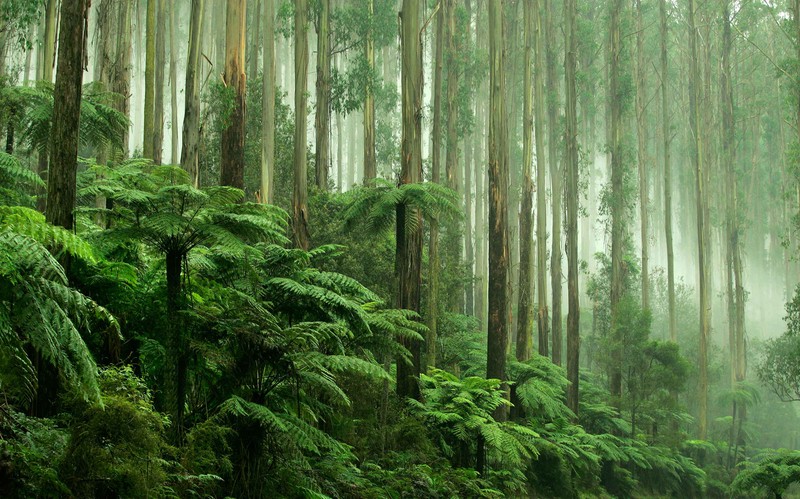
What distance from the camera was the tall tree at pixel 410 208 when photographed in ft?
36.6

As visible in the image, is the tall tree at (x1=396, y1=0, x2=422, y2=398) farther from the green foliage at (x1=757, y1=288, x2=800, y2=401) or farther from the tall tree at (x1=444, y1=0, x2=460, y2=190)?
the green foliage at (x1=757, y1=288, x2=800, y2=401)

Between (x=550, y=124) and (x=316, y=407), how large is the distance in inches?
1214

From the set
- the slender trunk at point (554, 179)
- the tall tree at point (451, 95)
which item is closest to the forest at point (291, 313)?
the tall tree at point (451, 95)

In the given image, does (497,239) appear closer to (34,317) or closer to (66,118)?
(66,118)

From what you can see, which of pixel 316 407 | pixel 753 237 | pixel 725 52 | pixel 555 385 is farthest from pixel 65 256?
pixel 753 237

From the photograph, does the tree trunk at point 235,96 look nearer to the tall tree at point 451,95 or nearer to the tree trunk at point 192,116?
the tree trunk at point 192,116

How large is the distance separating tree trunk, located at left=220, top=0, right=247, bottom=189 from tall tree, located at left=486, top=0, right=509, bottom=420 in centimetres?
470

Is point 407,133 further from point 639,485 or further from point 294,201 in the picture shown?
point 639,485

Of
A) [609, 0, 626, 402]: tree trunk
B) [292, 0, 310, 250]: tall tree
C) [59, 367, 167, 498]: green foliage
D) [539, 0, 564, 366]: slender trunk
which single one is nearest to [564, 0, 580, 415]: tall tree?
[539, 0, 564, 366]: slender trunk

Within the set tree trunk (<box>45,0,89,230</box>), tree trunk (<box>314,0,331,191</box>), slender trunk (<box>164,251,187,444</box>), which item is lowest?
slender trunk (<box>164,251,187,444</box>)

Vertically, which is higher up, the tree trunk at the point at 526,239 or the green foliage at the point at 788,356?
the tree trunk at the point at 526,239

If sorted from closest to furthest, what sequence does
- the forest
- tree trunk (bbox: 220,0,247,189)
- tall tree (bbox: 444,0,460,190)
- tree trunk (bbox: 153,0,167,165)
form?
the forest, tree trunk (bbox: 220,0,247,189), tree trunk (bbox: 153,0,167,165), tall tree (bbox: 444,0,460,190)

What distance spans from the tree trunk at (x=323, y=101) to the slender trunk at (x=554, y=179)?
7963 millimetres

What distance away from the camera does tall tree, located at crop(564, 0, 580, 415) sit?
20094 millimetres
